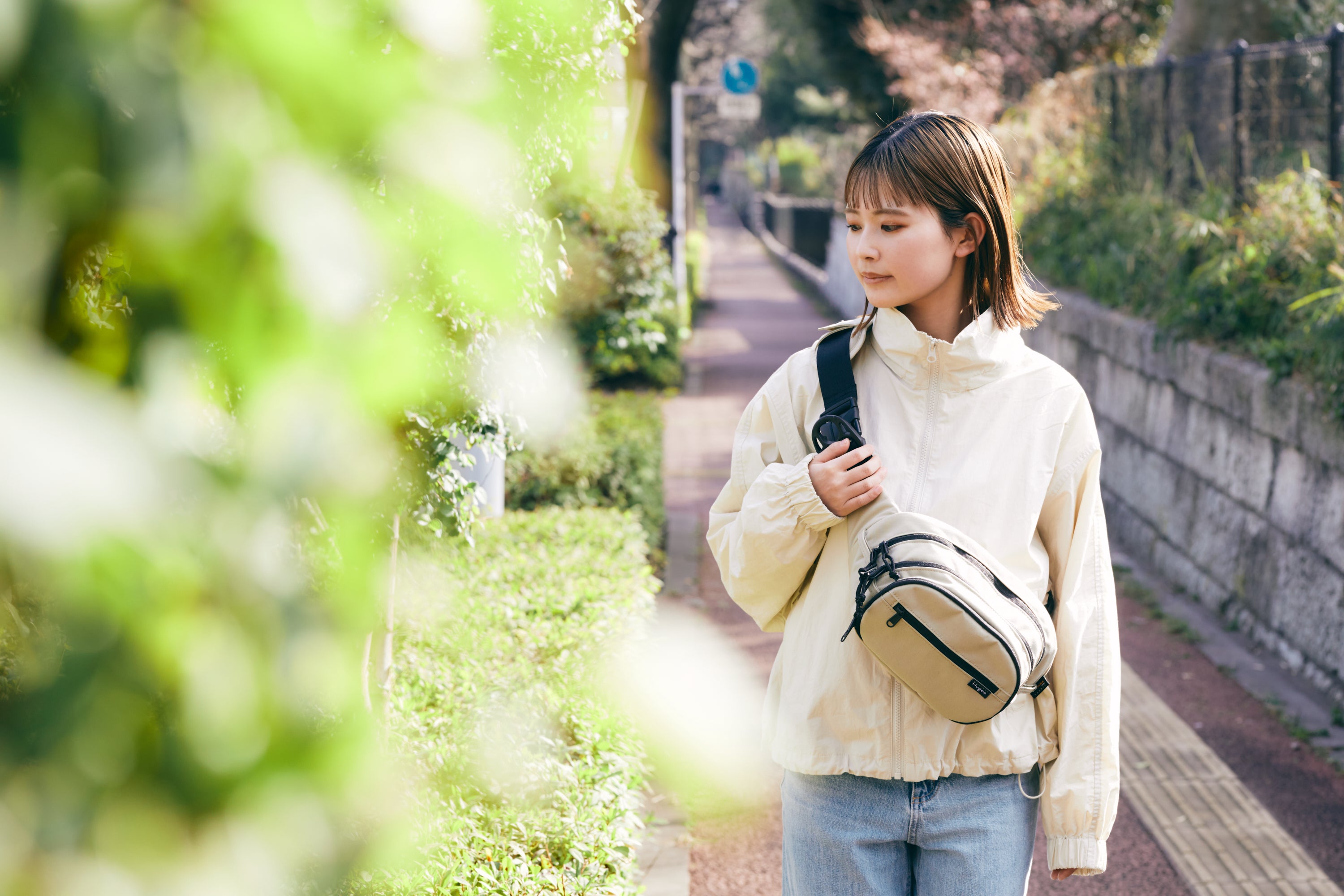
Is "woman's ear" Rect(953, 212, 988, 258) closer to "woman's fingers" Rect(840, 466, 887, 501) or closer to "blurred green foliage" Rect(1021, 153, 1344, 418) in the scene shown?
"woman's fingers" Rect(840, 466, 887, 501)

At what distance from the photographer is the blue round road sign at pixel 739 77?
15.3 m

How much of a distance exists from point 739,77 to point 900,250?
46.6 ft

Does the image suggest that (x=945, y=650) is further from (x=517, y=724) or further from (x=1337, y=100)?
(x=1337, y=100)

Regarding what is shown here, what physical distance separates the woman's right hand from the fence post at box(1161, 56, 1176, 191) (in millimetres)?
7561

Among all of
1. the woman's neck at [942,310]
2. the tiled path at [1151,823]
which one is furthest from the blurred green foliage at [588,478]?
the woman's neck at [942,310]

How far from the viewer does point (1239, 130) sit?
710cm

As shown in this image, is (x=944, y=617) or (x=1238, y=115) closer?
(x=944, y=617)

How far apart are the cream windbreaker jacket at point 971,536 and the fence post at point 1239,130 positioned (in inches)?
236

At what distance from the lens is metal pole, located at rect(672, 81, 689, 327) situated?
1411 cm

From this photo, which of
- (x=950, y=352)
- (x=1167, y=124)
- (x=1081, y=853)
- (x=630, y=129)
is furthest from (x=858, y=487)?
(x=630, y=129)

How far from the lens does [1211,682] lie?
5.11 metres

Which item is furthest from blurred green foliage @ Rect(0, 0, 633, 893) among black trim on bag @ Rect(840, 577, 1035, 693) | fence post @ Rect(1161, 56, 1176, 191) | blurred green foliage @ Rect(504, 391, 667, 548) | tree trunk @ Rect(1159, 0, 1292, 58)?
tree trunk @ Rect(1159, 0, 1292, 58)

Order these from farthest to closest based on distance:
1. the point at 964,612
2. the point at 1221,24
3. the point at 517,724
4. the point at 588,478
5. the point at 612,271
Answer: the point at 612,271 → the point at 1221,24 → the point at 588,478 → the point at 517,724 → the point at 964,612

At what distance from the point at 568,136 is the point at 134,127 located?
2663 mm
